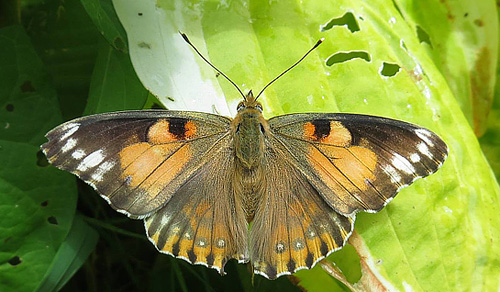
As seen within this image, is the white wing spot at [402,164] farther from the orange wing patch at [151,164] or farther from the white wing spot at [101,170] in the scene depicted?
the white wing spot at [101,170]

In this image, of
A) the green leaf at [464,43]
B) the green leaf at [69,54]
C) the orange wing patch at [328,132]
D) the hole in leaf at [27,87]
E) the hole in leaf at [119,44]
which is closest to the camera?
the orange wing patch at [328,132]

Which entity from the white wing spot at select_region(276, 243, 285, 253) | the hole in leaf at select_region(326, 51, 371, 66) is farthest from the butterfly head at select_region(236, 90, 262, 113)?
the white wing spot at select_region(276, 243, 285, 253)

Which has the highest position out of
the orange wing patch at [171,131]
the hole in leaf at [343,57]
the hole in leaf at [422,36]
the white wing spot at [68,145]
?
the hole in leaf at [422,36]

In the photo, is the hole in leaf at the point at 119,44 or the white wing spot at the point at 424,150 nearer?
the white wing spot at the point at 424,150

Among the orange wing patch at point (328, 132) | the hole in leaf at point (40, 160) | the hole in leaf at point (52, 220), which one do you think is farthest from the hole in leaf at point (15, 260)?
the orange wing patch at point (328, 132)

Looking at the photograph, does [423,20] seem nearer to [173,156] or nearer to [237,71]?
[237,71]

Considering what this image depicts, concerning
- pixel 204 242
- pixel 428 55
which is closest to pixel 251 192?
pixel 204 242
